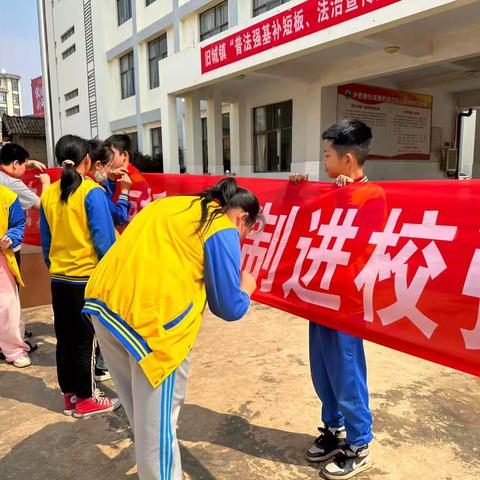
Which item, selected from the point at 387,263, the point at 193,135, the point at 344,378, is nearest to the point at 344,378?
the point at 344,378

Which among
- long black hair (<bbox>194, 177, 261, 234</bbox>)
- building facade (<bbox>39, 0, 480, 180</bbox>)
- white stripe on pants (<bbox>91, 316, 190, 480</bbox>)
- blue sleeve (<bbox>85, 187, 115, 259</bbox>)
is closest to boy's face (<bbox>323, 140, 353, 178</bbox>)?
long black hair (<bbox>194, 177, 261, 234</bbox>)

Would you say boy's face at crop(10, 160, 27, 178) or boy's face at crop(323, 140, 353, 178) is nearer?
boy's face at crop(323, 140, 353, 178)

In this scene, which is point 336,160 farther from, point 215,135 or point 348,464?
point 215,135

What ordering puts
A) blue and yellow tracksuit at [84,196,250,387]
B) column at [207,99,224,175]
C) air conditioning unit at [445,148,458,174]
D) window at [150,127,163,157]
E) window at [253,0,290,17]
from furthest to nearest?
window at [150,127,163,157] < column at [207,99,224,175] < air conditioning unit at [445,148,458,174] < window at [253,0,290,17] < blue and yellow tracksuit at [84,196,250,387]

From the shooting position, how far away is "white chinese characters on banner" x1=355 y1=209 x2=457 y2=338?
5.88 ft

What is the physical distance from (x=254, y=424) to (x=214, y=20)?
43.5ft

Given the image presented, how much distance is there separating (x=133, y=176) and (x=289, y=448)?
2.05 metres

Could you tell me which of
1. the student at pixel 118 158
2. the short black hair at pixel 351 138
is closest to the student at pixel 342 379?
the short black hair at pixel 351 138

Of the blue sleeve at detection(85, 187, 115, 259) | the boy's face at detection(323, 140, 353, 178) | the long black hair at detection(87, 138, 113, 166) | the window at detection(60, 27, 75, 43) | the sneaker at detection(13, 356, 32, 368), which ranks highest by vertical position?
the window at detection(60, 27, 75, 43)

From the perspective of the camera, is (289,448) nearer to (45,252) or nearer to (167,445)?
(167,445)

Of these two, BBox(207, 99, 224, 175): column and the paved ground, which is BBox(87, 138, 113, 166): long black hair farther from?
BBox(207, 99, 224, 175): column

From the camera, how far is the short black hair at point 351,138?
1975 millimetres

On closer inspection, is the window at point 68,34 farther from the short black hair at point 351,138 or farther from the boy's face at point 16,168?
the short black hair at point 351,138

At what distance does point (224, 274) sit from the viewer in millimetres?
1447
